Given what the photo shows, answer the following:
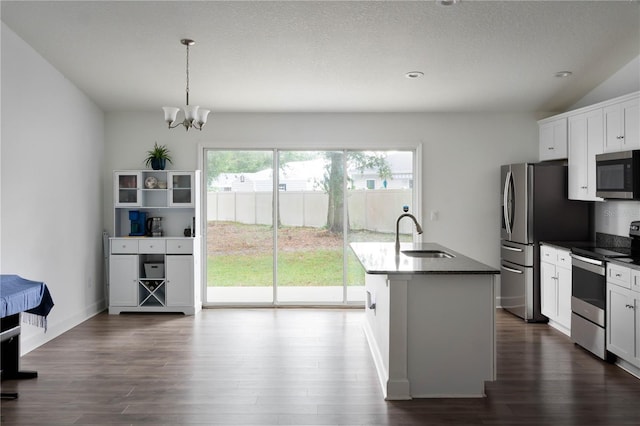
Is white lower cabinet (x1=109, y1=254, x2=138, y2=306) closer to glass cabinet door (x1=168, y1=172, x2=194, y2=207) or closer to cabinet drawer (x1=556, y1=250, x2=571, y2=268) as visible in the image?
glass cabinet door (x1=168, y1=172, x2=194, y2=207)

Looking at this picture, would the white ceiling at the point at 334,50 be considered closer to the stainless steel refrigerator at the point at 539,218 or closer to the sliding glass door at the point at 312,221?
the sliding glass door at the point at 312,221

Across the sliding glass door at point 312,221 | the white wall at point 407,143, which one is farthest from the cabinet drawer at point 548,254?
the sliding glass door at point 312,221

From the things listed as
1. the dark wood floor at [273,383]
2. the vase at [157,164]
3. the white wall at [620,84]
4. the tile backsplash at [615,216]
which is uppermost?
the white wall at [620,84]

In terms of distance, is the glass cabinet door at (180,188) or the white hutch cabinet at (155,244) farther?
the glass cabinet door at (180,188)

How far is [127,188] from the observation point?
6016 mm

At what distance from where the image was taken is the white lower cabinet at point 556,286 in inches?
191

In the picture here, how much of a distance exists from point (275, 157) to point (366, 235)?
4.75 ft

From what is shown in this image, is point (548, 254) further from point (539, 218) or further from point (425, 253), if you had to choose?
point (425, 253)

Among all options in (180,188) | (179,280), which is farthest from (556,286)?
(180,188)

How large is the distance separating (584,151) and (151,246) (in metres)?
4.65

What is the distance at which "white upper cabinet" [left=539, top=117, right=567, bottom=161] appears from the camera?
550 centimetres

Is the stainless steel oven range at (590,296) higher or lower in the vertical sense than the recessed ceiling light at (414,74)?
lower

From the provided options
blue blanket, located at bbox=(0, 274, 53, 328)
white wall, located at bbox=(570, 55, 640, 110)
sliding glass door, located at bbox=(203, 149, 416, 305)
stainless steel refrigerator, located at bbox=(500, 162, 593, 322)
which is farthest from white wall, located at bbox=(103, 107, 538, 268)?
blue blanket, located at bbox=(0, 274, 53, 328)

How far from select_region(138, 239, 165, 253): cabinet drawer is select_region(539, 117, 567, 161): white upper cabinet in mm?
4441
